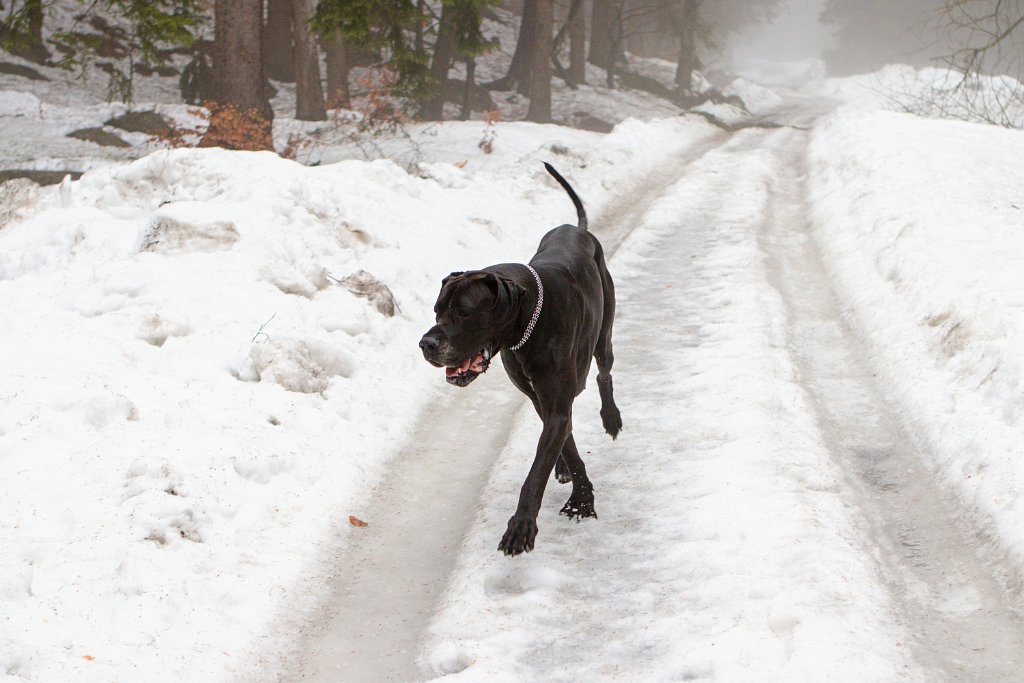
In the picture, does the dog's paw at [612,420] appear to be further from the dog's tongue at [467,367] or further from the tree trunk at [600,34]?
the tree trunk at [600,34]

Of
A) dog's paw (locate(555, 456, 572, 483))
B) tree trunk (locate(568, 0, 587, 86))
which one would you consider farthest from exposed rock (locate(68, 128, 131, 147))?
tree trunk (locate(568, 0, 587, 86))

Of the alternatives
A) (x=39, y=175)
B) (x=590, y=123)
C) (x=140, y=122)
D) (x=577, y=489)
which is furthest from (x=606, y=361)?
(x=590, y=123)

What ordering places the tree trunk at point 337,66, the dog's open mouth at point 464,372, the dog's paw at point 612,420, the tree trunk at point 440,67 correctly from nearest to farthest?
the dog's open mouth at point 464,372 < the dog's paw at point 612,420 < the tree trunk at point 337,66 < the tree trunk at point 440,67

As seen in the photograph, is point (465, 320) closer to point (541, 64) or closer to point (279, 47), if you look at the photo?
point (541, 64)

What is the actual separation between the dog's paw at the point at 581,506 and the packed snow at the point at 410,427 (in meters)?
0.07

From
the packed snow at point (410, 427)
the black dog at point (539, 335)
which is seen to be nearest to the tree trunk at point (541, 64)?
the packed snow at point (410, 427)

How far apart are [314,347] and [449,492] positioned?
6.25 ft

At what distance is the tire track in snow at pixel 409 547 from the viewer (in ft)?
13.5

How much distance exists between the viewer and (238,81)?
1412cm

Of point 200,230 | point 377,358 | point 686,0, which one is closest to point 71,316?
point 200,230

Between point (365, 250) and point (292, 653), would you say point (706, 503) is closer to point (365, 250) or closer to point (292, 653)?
point (292, 653)

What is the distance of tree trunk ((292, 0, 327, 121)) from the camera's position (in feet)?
60.5

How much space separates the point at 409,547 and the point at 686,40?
3266 cm

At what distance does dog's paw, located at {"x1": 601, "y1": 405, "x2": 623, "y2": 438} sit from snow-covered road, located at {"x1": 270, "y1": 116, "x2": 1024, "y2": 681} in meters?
0.09
